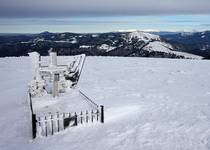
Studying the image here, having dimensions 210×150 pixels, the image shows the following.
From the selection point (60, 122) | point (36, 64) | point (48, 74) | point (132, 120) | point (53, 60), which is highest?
point (53, 60)

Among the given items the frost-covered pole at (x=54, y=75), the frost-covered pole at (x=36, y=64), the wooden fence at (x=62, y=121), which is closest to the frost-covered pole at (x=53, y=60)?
the frost-covered pole at (x=54, y=75)

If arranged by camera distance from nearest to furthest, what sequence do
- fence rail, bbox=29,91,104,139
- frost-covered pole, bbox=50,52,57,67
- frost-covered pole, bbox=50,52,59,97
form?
1. fence rail, bbox=29,91,104,139
2. frost-covered pole, bbox=50,52,59,97
3. frost-covered pole, bbox=50,52,57,67

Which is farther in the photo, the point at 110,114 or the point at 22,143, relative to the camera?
the point at 110,114

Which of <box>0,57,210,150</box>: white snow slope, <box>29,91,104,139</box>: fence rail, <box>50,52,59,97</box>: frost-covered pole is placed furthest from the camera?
<box>50,52,59,97</box>: frost-covered pole

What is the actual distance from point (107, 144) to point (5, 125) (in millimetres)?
5869

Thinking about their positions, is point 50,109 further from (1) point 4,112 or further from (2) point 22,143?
(2) point 22,143

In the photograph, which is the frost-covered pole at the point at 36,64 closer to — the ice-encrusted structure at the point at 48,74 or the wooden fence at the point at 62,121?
the ice-encrusted structure at the point at 48,74

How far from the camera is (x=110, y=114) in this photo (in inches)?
565

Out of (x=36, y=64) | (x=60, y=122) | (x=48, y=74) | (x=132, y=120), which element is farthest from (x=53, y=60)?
(x=132, y=120)

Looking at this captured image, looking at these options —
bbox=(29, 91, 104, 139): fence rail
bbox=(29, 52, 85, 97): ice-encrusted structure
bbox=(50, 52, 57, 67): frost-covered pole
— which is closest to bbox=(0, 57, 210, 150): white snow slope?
bbox=(29, 91, 104, 139): fence rail

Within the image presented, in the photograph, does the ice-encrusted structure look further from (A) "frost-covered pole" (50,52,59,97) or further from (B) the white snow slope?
(B) the white snow slope

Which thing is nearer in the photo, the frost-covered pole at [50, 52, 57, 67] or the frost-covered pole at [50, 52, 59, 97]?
the frost-covered pole at [50, 52, 59, 97]

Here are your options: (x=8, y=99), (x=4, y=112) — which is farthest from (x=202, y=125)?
(x=8, y=99)

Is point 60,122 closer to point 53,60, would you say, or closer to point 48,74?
point 53,60
